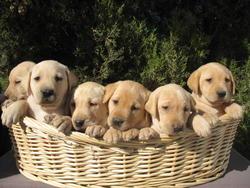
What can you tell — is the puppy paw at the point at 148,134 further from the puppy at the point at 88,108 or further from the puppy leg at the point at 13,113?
the puppy leg at the point at 13,113

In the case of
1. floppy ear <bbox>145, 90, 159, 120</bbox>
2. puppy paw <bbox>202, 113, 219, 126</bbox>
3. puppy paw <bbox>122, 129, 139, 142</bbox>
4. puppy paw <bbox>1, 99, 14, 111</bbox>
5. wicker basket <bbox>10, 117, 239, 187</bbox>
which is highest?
floppy ear <bbox>145, 90, 159, 120</bbox>

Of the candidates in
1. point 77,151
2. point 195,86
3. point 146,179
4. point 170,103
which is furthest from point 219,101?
point 77,151

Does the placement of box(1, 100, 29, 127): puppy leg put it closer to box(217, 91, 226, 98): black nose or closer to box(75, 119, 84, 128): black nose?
box(75, 119, 84, 128): black nose

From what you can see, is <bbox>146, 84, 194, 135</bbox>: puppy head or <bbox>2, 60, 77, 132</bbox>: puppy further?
<bbox>2, 60, 77, 132</bbox>: puppy

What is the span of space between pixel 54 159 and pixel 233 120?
0.78m

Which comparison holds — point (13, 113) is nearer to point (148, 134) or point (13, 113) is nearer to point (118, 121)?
point (118, 121)

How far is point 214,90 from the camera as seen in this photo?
2154mm

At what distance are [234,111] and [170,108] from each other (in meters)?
0.37

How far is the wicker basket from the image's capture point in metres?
1.78

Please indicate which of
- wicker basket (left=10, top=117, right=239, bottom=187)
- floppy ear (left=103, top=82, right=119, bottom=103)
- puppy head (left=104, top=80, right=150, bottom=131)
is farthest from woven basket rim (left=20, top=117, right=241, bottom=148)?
floppy ear (left=103, top=82, right=119, bottom=103)

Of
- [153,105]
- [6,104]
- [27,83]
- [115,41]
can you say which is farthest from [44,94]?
[115,41]

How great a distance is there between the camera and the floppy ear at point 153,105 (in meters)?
1.90

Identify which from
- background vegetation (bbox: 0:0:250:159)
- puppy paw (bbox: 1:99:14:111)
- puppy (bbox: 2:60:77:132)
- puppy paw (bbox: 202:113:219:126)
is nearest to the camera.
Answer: puppy paw (bbox: 202:113:219:126)

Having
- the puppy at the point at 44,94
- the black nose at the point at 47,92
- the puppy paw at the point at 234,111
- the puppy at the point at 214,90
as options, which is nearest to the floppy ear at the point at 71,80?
the puppy at the point at 44,94
